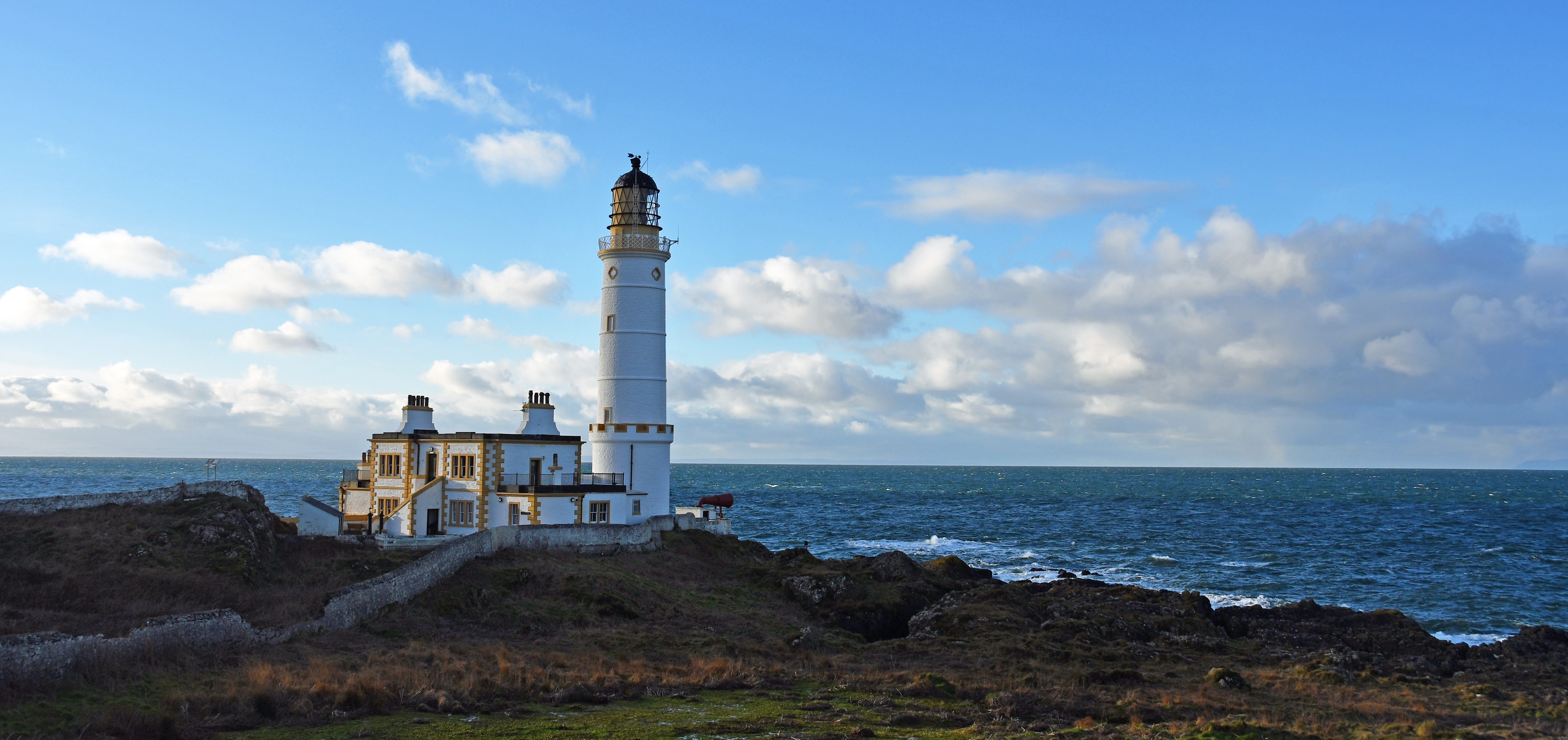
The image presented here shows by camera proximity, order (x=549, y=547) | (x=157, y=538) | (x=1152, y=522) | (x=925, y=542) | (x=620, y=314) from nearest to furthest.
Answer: (x=157, y=538)
(x=549, y=547)
(x=620, y=314)
(x=925, y=542)
(x=1152, y=522)

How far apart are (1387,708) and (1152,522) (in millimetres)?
71038

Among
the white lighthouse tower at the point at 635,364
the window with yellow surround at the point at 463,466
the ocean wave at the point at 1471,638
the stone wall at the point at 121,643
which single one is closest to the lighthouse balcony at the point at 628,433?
the white lighthouse tower at the point at 635,364

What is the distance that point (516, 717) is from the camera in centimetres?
1900

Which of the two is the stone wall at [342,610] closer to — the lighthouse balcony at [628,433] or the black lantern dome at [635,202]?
the lighthouse balcony at [628,433]

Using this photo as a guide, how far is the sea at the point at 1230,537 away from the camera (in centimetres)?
5006

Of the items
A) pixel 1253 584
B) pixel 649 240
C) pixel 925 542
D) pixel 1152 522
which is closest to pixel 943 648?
pixel 649 240

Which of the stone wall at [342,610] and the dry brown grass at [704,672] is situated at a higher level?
the stone wall at [342,610]

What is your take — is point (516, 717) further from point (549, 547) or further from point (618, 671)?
point (549, 547)

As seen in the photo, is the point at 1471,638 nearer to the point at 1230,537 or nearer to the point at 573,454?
the point at 573,454

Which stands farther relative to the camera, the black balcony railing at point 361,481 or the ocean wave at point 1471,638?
the black balcony railing at point 361,481

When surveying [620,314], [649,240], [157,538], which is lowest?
[157,538]

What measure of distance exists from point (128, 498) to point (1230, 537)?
234 ft

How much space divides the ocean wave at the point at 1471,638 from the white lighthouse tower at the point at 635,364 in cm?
3113

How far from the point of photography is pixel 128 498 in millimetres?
36969
